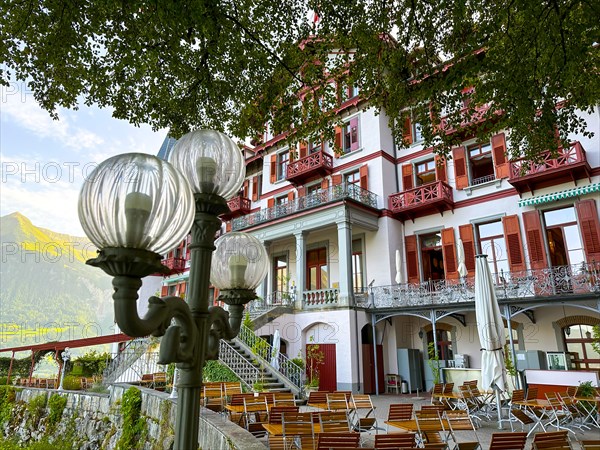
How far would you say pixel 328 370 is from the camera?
1556cm

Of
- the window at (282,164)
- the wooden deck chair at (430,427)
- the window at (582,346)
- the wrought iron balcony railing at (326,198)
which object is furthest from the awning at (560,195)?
the window at (282,164)

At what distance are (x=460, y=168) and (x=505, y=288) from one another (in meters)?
5.80

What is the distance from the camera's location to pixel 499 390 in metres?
8.90

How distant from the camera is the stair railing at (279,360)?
13.1 meters

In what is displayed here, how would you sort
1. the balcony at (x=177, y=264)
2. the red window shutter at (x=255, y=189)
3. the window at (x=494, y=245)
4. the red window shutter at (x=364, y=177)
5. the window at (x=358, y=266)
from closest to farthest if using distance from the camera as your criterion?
1. the window at (x=494, y=245)
2. the window at (x=358, y=266)
3. the red window shutter at (x=364, y=177)
4. the red window shutter at (x=255, y=189)
5. the balcony at (x=177, y=264)

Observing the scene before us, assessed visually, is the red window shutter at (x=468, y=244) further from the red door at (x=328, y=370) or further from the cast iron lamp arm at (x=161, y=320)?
the cast iron lamp arm at (x=161, y=320)

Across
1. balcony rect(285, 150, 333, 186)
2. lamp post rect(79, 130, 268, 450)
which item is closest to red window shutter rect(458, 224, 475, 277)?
balcony rect(285, 150, 333, 186)

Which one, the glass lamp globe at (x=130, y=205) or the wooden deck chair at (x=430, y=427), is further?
the wooden deck chair at (x=430, y=427)

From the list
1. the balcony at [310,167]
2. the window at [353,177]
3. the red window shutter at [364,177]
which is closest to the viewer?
the red window shutter at [364,177]

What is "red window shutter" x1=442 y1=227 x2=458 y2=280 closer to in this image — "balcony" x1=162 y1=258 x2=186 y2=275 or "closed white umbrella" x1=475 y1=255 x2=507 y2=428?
"closed white umbrella" x1=475 y1=255 x2=507 y2=428

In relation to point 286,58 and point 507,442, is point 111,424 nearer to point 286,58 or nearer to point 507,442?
point 507,442

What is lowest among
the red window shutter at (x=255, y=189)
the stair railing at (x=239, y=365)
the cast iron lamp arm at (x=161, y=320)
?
the stair railing at (x=239, y=365)

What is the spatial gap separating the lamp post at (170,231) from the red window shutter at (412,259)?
15.4m

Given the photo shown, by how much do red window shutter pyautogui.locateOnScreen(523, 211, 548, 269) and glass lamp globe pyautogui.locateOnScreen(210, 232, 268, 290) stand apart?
14260 millimetres
